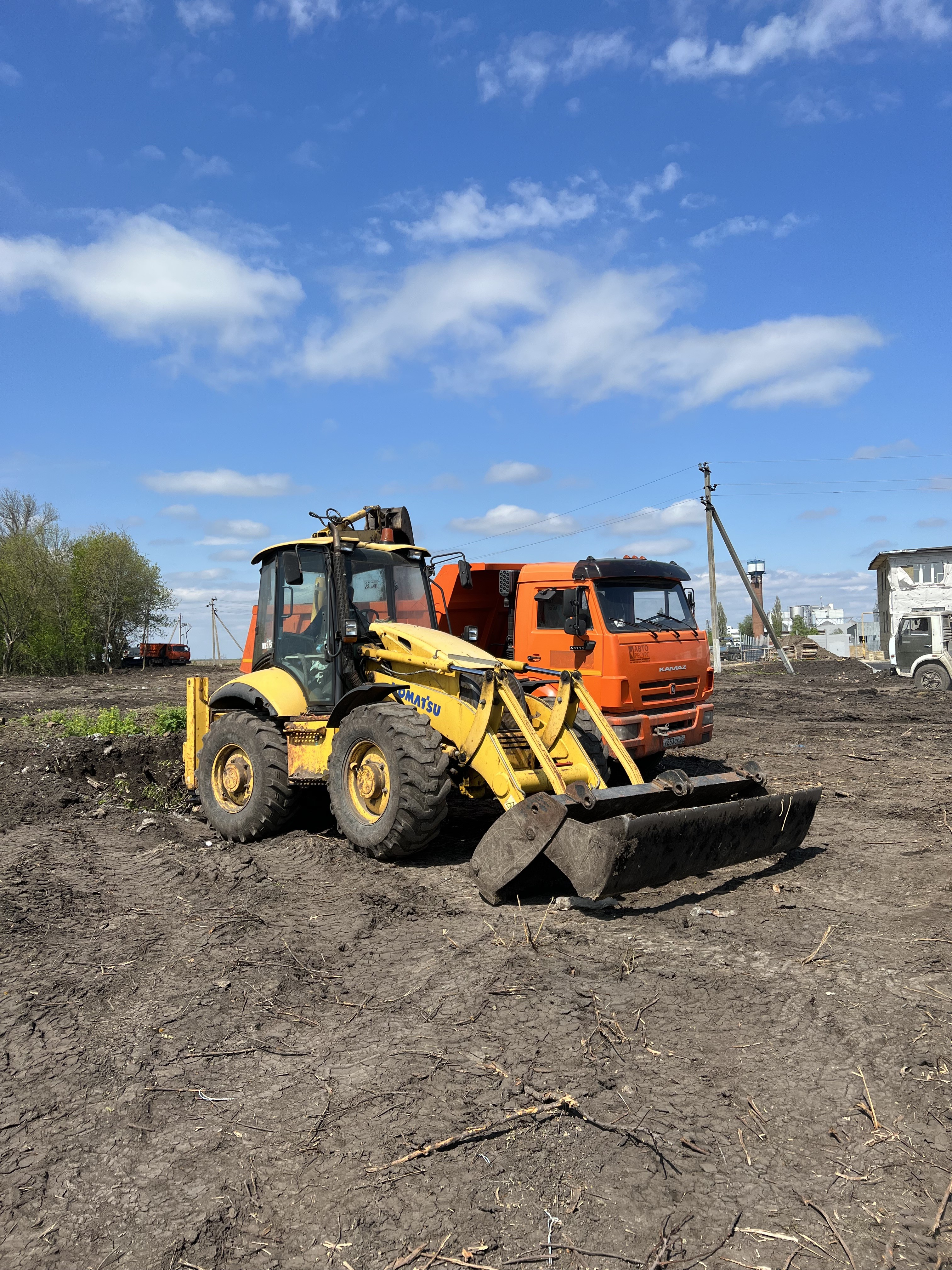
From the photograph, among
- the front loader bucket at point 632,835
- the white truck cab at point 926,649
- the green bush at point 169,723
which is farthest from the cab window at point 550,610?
the white truck cab at point 926,649

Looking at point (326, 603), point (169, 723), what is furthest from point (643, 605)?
point (169, 723)

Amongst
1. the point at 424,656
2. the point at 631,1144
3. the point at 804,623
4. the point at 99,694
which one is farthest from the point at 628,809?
the point at 804,623

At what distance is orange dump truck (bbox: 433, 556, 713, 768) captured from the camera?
968 cm

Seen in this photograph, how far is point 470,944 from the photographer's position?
5125 millimetres

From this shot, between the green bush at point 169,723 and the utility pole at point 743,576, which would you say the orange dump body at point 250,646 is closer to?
the green bush at point 169,723

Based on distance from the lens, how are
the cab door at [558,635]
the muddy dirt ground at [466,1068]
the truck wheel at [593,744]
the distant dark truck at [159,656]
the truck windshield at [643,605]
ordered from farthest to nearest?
the distant dark truck at [159,656]
the truck windshield at [643,605]
the cab door at [558,635]
the truck wheel at [593,744]
the muddy dirt ground at [466,1068]

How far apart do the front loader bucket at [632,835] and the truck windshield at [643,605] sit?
366cm

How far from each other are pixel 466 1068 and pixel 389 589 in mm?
5067

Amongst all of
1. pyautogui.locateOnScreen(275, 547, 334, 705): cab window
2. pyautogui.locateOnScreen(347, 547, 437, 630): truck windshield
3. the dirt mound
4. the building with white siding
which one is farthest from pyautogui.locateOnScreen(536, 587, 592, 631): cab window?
the building with white siding

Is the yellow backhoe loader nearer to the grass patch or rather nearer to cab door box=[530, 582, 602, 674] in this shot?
cab door box=[530, 582, 602, 674]

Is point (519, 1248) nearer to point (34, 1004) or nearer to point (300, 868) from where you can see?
point (34, 1004)

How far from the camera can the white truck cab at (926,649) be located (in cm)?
2442

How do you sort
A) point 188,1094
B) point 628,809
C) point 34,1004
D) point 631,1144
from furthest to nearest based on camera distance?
point 628,809, point 34,1004, point 188,1094, point 631,1144

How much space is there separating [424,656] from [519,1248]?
4.82m
